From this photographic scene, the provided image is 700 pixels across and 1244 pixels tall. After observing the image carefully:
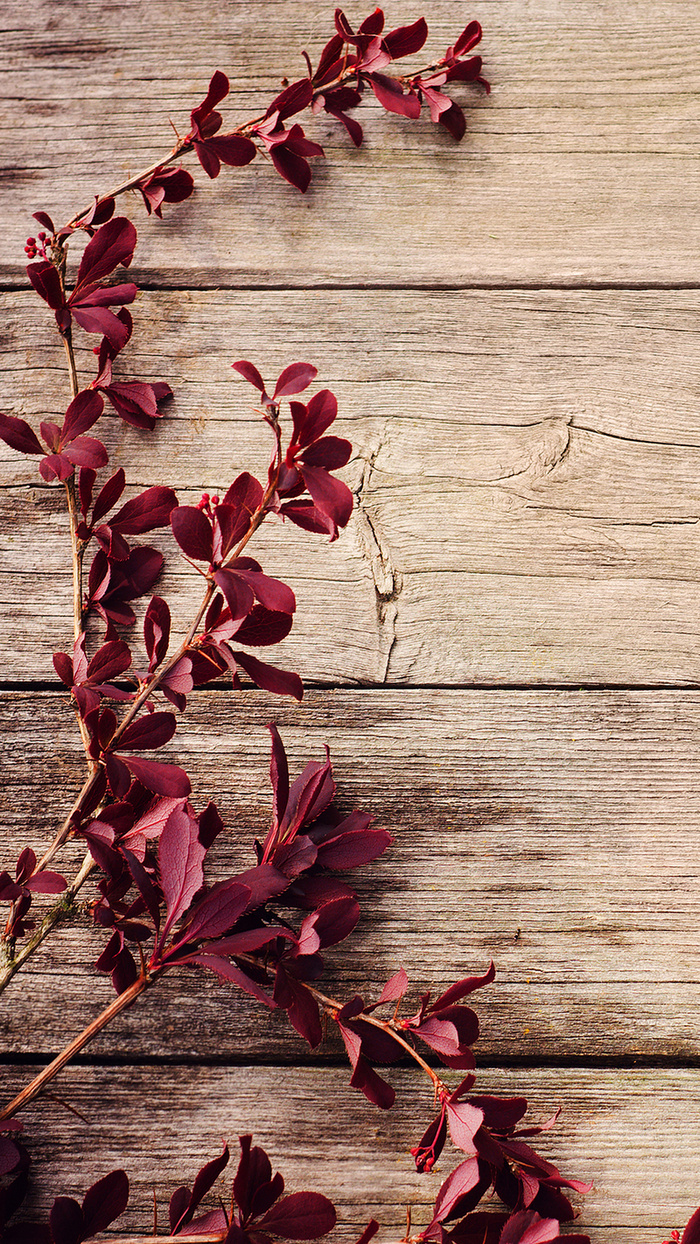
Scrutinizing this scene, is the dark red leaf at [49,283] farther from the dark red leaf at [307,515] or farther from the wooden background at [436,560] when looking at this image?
the dark red leaf at [307,515]

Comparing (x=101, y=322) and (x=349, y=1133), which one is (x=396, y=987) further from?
(x=101, y=322)

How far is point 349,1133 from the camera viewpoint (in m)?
0.65

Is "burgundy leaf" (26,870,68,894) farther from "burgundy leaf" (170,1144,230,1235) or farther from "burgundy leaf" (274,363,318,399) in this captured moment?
"burgundy leaf" (274,363,318,399)

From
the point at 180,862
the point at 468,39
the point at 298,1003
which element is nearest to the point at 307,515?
the point at 180,862

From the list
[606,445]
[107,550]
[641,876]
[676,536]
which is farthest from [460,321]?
[641,876]

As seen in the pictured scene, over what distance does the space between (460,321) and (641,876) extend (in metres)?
0.54

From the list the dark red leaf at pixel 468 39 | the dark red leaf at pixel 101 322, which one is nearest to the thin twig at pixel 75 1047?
the dark red leaf at pixel 101 322

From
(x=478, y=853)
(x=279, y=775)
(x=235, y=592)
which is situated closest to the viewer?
(x=235, y=592)

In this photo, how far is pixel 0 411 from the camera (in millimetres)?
753

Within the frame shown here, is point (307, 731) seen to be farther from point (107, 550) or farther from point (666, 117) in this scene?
point (666, 117)

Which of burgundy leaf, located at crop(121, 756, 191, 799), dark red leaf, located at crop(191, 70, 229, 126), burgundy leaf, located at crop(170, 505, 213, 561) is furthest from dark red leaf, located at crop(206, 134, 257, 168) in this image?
burgundy leaf, located at crop(121, 756, 191, 799)

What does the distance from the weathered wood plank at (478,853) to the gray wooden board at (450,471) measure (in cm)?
5

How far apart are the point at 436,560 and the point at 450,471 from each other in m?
0.09

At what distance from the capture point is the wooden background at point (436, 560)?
0.66 meters
